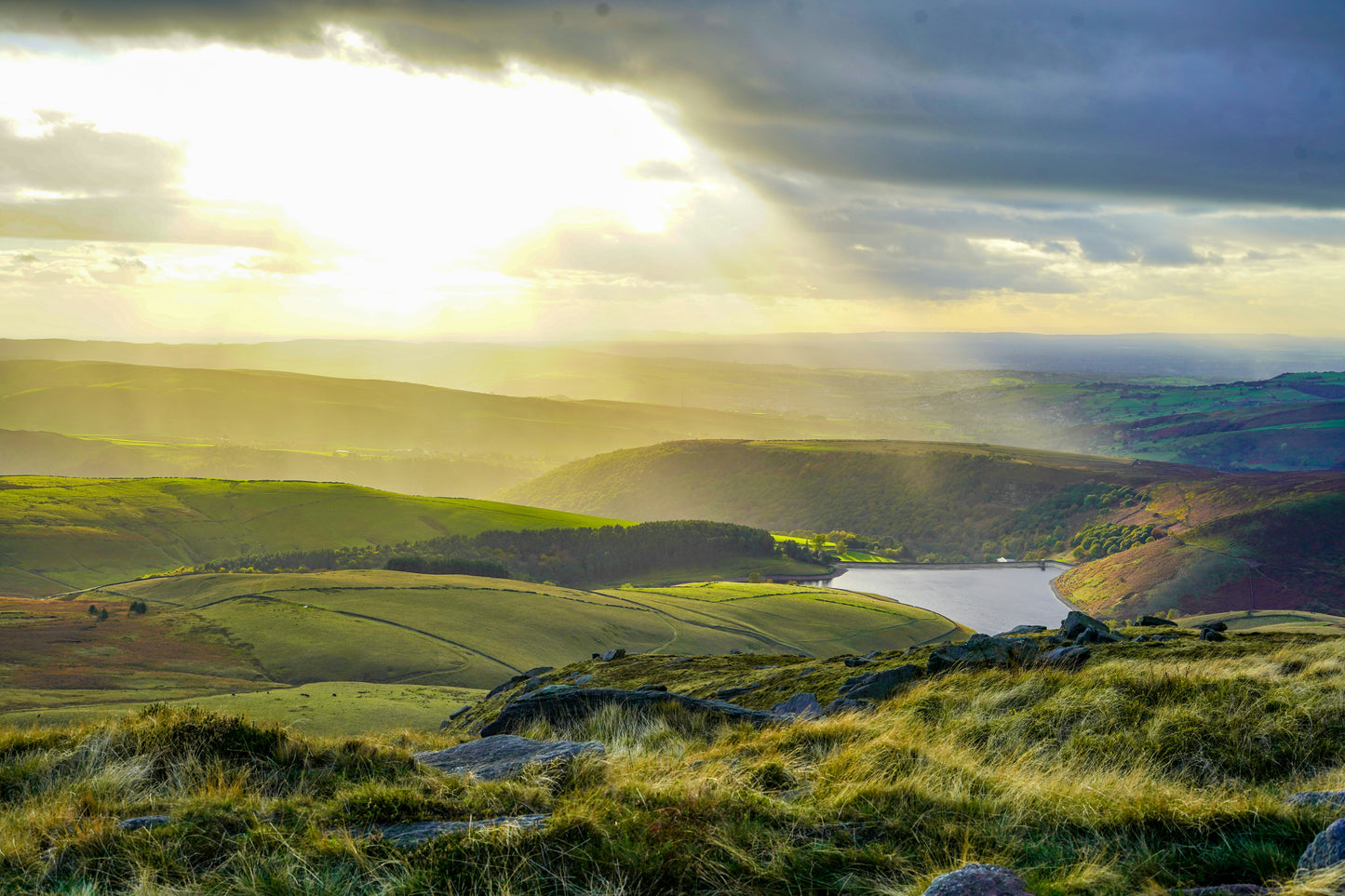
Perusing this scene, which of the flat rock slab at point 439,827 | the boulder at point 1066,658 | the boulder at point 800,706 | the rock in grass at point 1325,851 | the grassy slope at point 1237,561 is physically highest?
the rock in grass at point 1325,851

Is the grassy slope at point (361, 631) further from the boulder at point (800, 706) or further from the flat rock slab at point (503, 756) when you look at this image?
the flat rock slab at point (503, 756)

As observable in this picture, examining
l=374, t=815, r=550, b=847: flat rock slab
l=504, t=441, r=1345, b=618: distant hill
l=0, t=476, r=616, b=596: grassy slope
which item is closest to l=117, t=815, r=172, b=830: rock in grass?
l=374, t=815, r=550, b=847: flat rock slab

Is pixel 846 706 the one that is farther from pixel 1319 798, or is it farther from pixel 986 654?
pixel 1319 798

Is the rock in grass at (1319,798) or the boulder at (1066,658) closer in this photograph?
the rock in grass at (1319,798)

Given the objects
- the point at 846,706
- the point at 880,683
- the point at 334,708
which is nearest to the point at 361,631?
the point at 334,708

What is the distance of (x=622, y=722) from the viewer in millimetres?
11945

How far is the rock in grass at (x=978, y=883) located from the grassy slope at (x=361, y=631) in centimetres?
5549

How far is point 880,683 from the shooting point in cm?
1479

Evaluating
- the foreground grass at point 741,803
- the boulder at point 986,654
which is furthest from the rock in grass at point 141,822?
the boulder at point 986,654

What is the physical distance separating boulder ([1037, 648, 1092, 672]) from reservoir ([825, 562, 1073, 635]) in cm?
10472

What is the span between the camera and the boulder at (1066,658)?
1435cm

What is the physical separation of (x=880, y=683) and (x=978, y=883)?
32.5 feet

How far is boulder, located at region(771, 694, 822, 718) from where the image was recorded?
13.1 meters

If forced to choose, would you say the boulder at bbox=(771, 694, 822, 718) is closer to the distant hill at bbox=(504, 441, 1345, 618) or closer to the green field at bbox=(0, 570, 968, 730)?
the green field at bbox=(0, 570, 968, 730)
